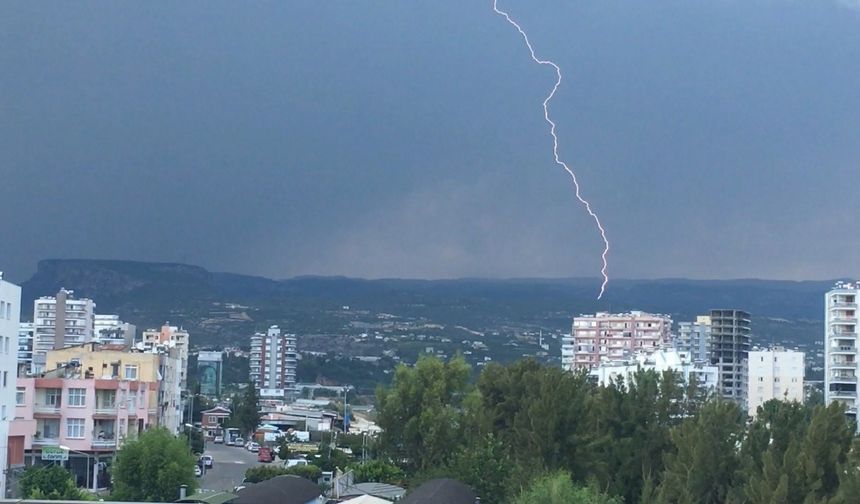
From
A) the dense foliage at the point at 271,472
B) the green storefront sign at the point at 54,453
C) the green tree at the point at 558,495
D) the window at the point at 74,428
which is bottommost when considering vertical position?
the dense foliage at the point at 271,472

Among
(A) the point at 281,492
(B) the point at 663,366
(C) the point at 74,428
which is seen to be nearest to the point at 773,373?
(B) the point at 663,366

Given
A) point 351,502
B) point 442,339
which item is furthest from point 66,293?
point 351,502

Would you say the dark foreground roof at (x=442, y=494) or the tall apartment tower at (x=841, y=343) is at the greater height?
the tall apartment tower at (x=841, y=343)

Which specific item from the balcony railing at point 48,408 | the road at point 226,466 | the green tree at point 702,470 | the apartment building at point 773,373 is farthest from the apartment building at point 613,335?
the green tree at point 702,470

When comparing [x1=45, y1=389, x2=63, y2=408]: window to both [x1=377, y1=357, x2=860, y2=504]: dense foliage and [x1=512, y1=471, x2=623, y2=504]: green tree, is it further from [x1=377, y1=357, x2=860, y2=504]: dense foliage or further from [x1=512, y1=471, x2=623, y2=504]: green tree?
[x1=512, y1=471, x2=623, y2=504]: green tree

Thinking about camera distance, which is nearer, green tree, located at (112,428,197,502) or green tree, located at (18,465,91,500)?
green tree, located at (18,465,91,500)

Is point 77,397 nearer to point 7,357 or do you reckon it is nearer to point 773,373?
point 7,357

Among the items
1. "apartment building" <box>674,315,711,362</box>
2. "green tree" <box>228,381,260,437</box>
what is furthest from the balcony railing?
"apartment building" <box>674,315,711,362</box>

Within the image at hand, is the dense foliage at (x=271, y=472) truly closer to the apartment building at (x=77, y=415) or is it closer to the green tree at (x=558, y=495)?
the apartment building at (x=77, y=415)
